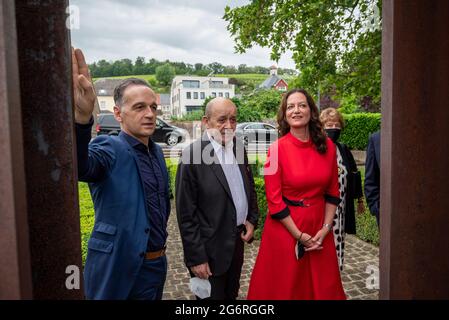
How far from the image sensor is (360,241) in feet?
20.8

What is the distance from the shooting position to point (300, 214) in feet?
9.38

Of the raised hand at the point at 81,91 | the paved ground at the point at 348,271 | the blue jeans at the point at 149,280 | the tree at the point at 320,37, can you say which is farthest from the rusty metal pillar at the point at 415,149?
the tree at the point at 320,37

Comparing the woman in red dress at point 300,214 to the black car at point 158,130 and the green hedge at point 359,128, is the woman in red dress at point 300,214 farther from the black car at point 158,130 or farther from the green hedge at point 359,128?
the green hedge at point 359,128

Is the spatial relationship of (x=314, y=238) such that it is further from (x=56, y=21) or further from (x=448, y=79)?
(x=56, y=21)

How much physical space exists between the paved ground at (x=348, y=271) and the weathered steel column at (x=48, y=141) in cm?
328

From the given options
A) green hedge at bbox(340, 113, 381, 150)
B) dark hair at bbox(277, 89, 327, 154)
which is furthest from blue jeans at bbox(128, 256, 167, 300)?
green hedge at bbox(340, 113, 381, 150)

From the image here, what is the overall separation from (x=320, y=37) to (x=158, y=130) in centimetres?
1547

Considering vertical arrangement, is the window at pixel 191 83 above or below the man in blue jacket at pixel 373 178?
above

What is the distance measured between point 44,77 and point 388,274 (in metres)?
1.65

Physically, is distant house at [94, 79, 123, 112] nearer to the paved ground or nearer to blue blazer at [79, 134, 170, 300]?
the paved ground

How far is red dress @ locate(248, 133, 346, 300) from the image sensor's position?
2857mm

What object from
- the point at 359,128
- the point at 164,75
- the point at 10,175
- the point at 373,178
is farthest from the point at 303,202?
the point at 164,75

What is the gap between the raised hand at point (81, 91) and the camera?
1506 mm

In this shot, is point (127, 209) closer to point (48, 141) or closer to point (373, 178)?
point (48, 141)
